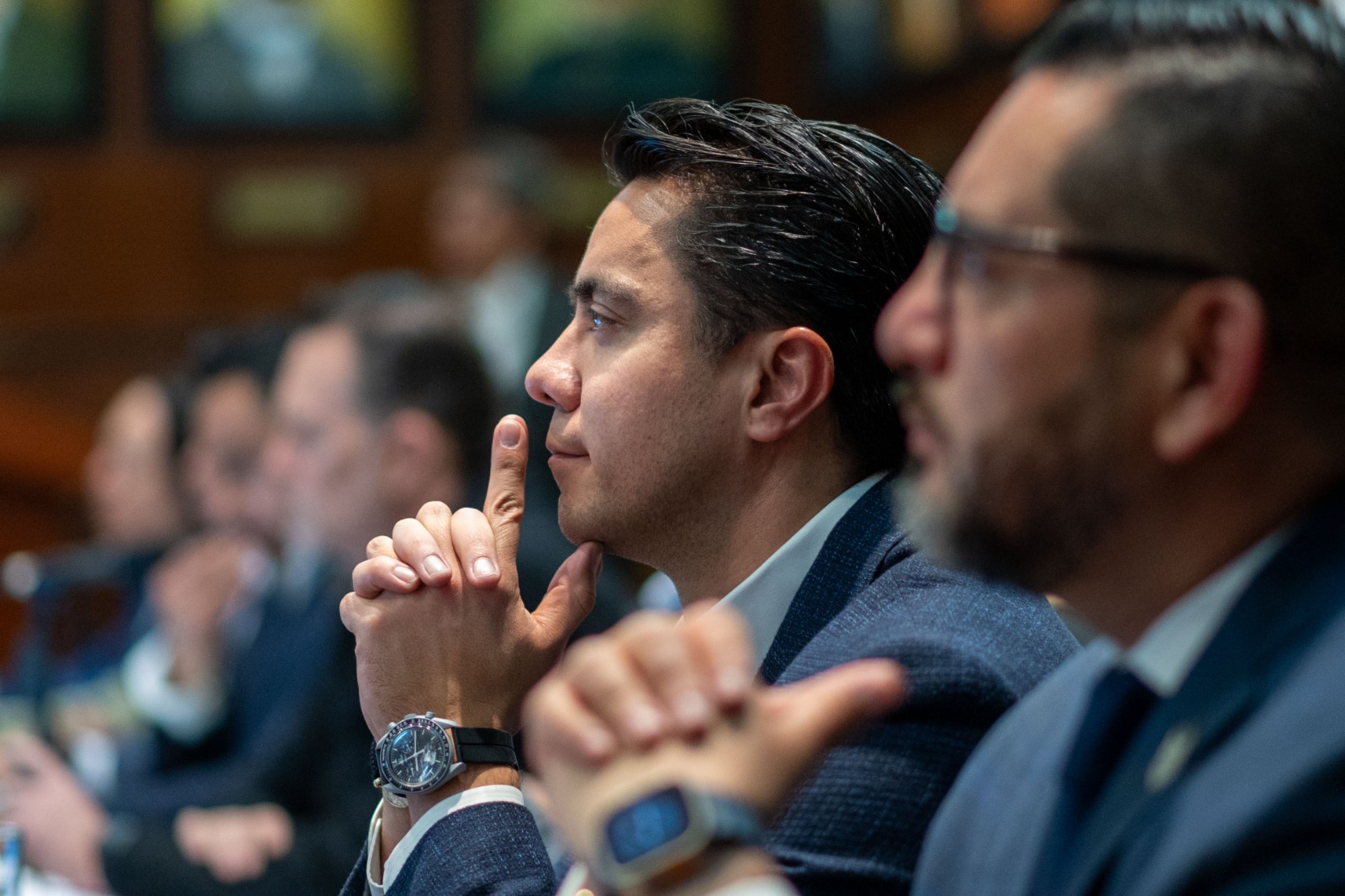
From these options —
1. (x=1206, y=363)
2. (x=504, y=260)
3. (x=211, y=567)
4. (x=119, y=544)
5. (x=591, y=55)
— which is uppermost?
(x=1206, y=363)

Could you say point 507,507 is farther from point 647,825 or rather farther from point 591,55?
point 591,55

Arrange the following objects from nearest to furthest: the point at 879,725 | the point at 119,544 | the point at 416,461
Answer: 1. the point at 879,725
2. the point at 416,461
3. the point at 119,544

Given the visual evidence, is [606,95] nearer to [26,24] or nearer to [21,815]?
[26,24]

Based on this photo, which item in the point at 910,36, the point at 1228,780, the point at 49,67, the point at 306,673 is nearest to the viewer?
the point at 1228,780

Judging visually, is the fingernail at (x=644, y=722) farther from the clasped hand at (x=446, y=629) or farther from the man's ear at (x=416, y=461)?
the man's ear at (x=416, y=461)

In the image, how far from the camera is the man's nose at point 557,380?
1.60 metres

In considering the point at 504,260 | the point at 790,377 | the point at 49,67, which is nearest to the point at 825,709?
the point at 790,377

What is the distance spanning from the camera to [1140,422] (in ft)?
3.19

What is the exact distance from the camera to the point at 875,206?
1572 mm

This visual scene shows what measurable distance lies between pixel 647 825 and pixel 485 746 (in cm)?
59

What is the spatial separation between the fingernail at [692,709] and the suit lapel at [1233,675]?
0.85ft

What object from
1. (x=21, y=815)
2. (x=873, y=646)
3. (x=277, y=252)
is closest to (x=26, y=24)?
(x=277, y=252)

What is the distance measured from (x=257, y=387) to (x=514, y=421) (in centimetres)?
288

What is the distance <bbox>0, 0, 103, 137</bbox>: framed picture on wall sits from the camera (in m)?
5.95
